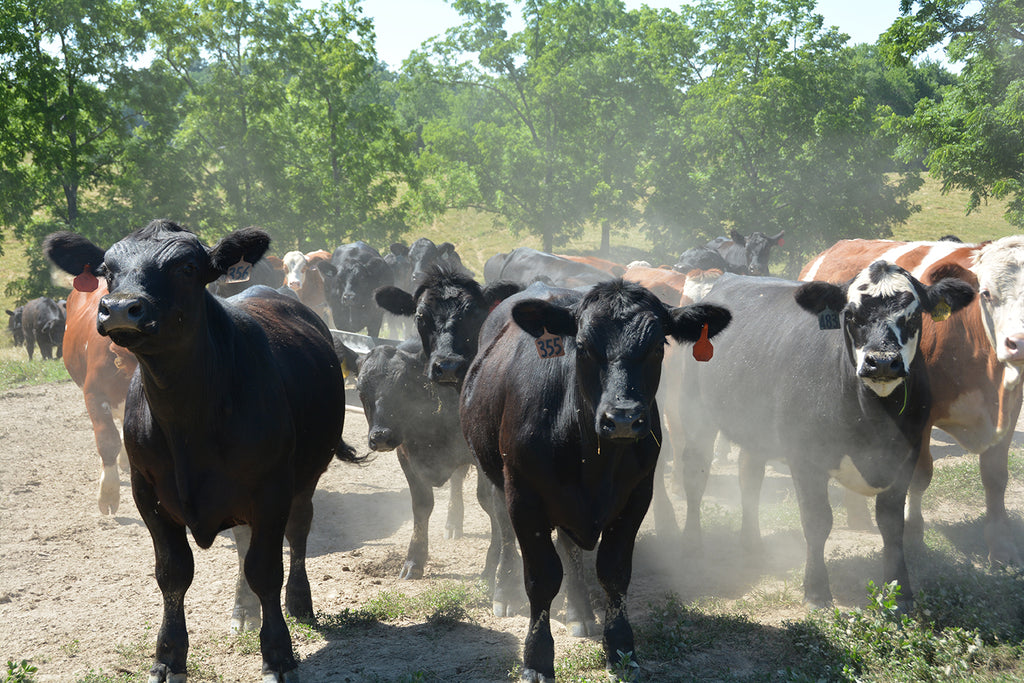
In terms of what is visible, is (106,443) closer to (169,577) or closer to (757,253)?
(169,577)

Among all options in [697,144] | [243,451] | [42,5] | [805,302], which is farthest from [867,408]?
[697,144]

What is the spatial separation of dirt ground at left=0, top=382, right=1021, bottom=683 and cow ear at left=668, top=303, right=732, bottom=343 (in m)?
1.91

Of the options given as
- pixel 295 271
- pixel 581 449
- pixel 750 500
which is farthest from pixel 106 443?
pixel 295 271

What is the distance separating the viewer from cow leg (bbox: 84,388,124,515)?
7.68 m

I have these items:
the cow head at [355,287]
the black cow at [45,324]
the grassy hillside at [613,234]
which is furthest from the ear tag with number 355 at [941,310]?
the grassy hillside at [613,234]

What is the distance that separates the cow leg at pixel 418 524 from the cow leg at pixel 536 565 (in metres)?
2.18

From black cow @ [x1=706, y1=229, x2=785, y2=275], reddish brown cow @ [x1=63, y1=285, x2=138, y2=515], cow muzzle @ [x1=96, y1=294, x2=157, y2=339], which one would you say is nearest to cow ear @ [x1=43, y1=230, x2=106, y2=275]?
cow muzzle @ [x1=96, y1=294, x2=157, y2=339]

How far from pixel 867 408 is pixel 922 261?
2.81 metres

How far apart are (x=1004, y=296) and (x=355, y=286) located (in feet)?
40.1

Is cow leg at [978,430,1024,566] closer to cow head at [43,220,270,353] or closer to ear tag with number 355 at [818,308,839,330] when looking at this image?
ear tag with number 355 at [818,308,839,330]

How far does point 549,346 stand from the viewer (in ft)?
14.0

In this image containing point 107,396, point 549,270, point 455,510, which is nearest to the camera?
point 455,510

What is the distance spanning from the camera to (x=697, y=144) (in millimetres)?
31875

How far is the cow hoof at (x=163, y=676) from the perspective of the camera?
13.6 feet
